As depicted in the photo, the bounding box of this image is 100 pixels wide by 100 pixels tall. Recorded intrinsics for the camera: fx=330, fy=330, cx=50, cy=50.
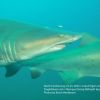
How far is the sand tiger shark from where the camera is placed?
1.84m

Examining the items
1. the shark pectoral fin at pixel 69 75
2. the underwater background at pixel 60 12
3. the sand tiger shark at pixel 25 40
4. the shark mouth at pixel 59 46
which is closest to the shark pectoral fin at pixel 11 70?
the sand tiger shark at pixel 25 40

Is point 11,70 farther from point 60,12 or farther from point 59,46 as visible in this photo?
point 60,12

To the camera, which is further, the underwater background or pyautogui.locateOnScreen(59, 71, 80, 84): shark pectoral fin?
the underwater background

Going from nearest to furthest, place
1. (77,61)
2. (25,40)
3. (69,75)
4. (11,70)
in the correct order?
(25,40) < (11,70) < (77,61) < (69,75)

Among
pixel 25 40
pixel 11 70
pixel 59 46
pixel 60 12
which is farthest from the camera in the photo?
pixel 60 12

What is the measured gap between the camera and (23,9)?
49625mm

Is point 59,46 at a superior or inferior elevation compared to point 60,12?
inferior

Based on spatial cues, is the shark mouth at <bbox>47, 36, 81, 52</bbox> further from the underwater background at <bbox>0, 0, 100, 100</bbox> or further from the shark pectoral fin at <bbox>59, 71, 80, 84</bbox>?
the underwater background at <bbox>0, 0, 100, 100</bbox>

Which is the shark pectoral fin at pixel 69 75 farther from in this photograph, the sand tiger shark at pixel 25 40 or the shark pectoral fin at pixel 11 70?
the sand tiger shark at pixel 25 40

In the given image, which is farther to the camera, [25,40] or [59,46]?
[25,40]

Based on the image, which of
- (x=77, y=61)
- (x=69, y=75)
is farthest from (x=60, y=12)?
(x=77, y=61)

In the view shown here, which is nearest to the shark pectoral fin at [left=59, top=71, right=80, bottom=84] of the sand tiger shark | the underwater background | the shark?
the shark

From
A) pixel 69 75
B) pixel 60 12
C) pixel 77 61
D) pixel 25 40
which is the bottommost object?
pixel 69 75

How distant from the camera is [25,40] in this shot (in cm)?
196
